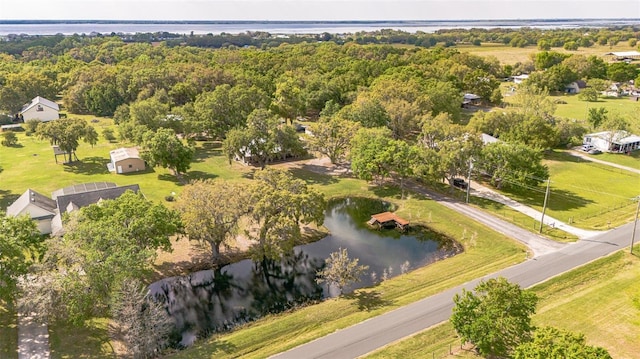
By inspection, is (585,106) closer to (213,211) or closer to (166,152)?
(166,152)

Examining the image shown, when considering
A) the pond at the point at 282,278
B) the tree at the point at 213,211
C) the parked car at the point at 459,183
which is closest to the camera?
the pond at the point at 282,278

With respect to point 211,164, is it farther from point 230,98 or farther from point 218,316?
point 218,316

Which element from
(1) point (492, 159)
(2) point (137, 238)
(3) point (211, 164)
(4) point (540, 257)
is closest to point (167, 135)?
(3) point (211, 164)

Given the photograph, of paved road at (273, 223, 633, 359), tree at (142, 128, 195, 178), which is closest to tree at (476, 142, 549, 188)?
paved road at (273, 223, 633, 359)

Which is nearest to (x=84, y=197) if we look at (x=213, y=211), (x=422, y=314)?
(x=213, y=211)

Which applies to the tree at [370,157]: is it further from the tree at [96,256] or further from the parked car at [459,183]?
the tree at [96,256]

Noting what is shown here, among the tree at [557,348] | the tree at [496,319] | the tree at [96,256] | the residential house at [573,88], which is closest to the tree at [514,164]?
the tree at [496,319]
